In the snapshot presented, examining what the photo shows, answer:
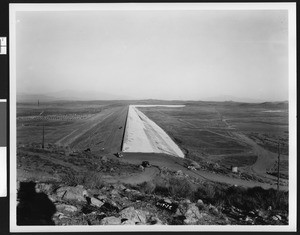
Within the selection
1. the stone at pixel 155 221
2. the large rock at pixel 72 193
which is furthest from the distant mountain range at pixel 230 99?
the large rock at pixel 72 193

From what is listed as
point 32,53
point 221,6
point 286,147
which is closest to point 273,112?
point 286,147

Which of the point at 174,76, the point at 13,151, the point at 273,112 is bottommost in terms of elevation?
the point at 13,151

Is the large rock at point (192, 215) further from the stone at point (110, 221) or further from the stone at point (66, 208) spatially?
the stone at point (66, 208)

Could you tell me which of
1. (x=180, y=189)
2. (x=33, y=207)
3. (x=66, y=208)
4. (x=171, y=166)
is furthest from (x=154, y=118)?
(x=33, y=207)

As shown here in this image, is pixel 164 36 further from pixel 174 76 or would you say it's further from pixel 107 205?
pixel 107 205

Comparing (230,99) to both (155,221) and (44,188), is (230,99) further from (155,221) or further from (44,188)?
(44,188)

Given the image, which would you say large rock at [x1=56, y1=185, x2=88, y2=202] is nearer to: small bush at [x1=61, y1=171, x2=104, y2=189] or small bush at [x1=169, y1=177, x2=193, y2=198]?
small bush at [x1=61, y1=171, x2=104, y2=189]

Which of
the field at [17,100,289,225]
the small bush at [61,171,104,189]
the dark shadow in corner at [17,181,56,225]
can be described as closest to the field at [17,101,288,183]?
the field at [17,100,289,225]
